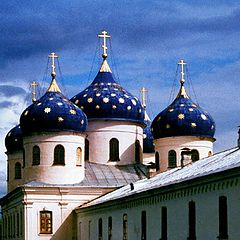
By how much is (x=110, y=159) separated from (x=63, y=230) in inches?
236

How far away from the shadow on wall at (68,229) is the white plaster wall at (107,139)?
15.8ft

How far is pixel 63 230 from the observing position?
4488cm

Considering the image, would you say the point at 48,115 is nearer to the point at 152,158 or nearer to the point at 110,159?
the point at 110,159

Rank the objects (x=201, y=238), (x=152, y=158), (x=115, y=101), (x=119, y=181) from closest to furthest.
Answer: (x=201, y=238), (x=119, y=181), (x=115, y=101), (x=152, y=158)

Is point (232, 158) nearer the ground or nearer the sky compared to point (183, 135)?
nearer the ground

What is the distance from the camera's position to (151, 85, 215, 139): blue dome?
155 feet

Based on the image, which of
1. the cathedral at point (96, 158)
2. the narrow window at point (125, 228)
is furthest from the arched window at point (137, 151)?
the narrow window at point (125, 228)

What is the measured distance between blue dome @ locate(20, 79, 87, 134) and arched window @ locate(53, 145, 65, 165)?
102 cm

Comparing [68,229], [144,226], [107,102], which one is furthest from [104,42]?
[144,226]

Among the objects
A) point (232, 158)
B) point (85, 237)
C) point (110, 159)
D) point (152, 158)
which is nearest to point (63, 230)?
point (85, 237)

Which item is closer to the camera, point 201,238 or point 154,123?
point 201,238

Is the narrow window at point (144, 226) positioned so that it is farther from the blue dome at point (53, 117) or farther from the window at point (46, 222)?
the blue dome at point (53, 117)

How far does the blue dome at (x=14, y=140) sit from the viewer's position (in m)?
56.8

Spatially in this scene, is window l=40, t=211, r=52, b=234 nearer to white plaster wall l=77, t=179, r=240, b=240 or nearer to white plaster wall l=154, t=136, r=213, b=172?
white plaster wall l=77, t=179, r=240, b=240
